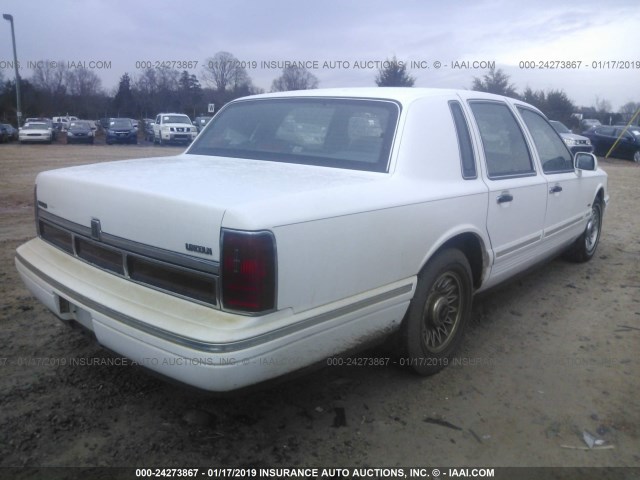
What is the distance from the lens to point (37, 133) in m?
28.8

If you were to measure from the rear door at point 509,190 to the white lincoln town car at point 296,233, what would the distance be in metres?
0.02

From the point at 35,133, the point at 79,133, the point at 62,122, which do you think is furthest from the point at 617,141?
the point at 62,122

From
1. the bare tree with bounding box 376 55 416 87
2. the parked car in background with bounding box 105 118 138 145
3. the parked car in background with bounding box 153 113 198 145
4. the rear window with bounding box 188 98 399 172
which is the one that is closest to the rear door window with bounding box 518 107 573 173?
the rear window with bounding box 188 98 399 172

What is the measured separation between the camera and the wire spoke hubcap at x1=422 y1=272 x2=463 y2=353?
3.22 m

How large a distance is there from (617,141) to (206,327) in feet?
83.1

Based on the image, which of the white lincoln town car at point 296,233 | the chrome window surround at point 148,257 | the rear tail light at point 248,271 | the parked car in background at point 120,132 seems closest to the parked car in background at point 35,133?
the parked car in background at point 120,132

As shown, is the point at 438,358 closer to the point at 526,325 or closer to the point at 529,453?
the point at 529,453

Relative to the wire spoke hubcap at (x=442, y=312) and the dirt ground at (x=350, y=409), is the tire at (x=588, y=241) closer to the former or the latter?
the dirt ground at (x=350, y=409)

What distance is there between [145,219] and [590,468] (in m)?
2.33

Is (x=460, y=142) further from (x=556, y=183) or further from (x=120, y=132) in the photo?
(x=120, y=132)

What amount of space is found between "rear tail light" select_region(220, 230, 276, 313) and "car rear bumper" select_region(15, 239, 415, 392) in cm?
6

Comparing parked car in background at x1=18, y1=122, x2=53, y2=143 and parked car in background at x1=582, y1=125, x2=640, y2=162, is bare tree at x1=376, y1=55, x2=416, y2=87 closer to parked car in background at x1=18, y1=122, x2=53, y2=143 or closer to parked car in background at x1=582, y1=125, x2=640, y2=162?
parked car in background at x1=582, y1=125, x2=640, y2=162

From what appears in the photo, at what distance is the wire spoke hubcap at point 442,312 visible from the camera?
127 inches

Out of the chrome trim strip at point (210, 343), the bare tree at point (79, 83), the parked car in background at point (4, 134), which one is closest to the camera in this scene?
the chrome trim strip at point (210, 343)
